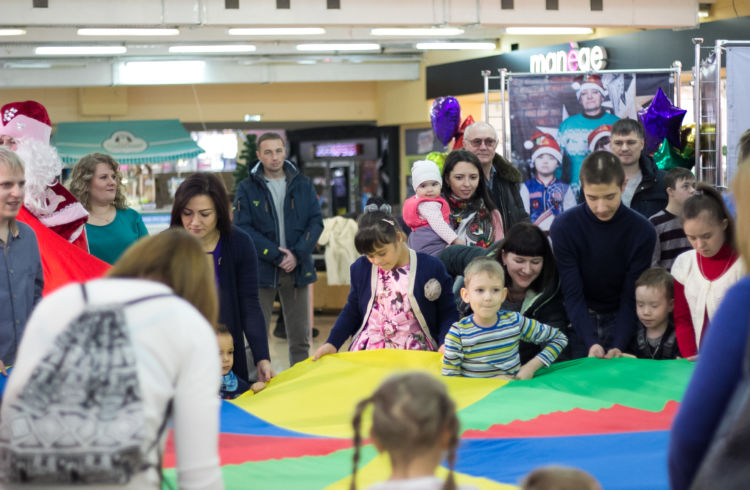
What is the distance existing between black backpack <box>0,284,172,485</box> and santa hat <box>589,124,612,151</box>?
5683 mm

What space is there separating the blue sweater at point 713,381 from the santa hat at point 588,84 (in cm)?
564

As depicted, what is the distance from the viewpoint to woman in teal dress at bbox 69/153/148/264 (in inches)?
196

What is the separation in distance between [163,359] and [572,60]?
10430mm

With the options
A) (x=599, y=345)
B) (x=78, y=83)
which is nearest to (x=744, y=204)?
(x=599, y=345)

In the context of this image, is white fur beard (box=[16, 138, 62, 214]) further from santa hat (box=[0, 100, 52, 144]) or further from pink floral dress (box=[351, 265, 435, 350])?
pink floral dress (box=[351, 265, 435, 350])

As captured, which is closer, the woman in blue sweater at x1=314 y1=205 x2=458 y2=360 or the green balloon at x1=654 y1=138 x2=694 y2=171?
the woman in blue sweater at x1=314 y1=205 x2=458 y2=360

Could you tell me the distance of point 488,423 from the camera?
3.39m

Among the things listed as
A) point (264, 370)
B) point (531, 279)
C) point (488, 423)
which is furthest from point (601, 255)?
point (264, 370)

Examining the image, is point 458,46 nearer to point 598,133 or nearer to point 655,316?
point 598,133

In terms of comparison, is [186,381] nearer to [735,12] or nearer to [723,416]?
[723,416]

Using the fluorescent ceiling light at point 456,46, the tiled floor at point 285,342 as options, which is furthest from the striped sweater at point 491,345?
the fluorescent ceiling light at point 456,46

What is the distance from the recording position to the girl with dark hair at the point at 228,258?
155 inches

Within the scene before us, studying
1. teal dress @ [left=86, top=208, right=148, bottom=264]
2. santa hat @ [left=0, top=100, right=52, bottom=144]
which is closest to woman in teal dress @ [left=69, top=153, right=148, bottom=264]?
teal dress @ [left=86, top=208, right=148, bottom=264]

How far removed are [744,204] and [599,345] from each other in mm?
2483
